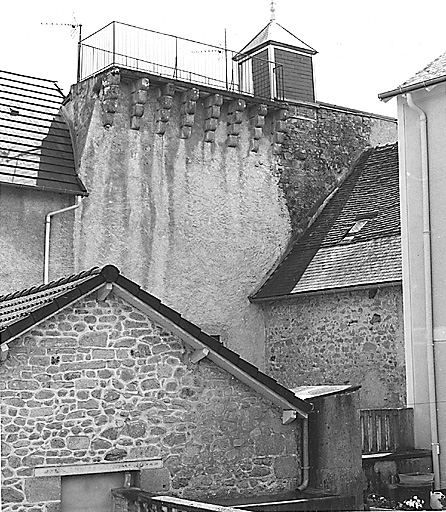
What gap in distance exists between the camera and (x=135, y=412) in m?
8.56

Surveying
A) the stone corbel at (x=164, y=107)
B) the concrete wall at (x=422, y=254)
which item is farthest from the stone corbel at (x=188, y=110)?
the concrete wall at (x=422, y=254)

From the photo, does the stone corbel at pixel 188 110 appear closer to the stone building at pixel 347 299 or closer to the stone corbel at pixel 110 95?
the stone corbel at pixel 110 95

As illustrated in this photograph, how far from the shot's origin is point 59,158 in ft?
46.5

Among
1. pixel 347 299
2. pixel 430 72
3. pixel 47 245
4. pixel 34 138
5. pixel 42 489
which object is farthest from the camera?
pixel 34 138

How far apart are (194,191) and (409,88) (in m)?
4.88

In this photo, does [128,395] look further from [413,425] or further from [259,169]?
[259,169]

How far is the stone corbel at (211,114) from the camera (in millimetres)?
15367

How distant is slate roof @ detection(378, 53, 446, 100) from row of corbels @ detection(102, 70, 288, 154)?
14.0 ft

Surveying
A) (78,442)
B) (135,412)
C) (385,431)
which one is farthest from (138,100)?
(78,442)

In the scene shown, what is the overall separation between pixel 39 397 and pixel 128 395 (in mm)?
893

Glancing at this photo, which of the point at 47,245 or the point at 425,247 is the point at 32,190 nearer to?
the point at 47,245

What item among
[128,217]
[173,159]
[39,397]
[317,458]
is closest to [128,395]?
[39,397]

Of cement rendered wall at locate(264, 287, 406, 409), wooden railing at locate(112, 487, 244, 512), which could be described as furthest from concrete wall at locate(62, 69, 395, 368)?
wooden railing at locate(112, 487, 244, 512)

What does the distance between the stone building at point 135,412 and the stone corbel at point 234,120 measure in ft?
23.3
